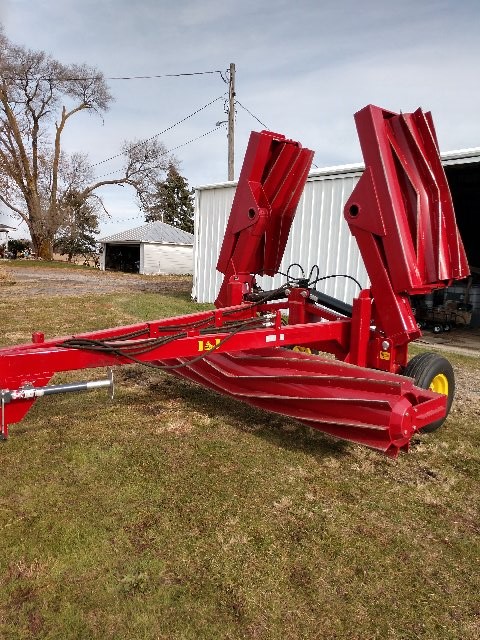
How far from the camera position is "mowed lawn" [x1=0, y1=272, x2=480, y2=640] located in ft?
6.90

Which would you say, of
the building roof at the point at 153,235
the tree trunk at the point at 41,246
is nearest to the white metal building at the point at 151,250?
the building roof at the point at 153,235

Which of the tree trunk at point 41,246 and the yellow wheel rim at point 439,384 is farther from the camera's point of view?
the tree trunk at point 41,246

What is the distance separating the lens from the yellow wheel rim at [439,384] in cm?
421

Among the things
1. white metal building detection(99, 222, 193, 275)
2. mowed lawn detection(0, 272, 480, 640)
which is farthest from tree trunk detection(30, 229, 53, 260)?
mowed lawn detection(0, 272, 480, 640)

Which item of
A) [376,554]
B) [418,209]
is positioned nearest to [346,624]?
[376,554]

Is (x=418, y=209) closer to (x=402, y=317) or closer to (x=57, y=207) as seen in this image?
(x=402, y=317)

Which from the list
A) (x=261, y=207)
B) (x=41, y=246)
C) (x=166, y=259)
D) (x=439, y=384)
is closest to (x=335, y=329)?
(x=439, y=384)

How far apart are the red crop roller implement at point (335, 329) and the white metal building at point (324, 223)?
4582mm

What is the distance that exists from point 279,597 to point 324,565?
0.32 meters

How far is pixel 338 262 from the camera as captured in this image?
32.2 feet

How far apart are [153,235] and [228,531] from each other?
3217cm

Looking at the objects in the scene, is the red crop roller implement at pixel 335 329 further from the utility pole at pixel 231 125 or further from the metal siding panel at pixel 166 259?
the metal siding panel at pixel 166 259

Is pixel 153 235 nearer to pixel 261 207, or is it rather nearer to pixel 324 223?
pixel 324 223

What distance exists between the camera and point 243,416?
441cm
